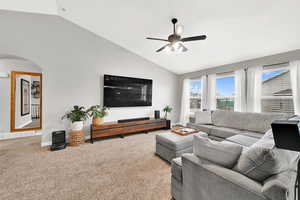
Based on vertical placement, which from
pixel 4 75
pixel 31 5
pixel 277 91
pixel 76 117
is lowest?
pixel 76 117

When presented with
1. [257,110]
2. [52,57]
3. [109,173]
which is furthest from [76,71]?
[257,110]

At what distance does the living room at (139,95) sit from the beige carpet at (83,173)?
2 centimetres

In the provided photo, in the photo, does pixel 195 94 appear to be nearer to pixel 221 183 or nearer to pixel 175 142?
pixel 175 142

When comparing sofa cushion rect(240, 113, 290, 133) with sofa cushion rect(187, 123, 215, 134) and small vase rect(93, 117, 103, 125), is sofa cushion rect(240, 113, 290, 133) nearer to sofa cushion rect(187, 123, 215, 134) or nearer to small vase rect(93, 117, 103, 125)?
sofa cushion rect(187, 123, 215, 134)

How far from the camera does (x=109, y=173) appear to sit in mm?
1870

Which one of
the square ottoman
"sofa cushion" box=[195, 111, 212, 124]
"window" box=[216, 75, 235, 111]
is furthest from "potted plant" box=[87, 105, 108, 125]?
"window" box=[216, 75, 235, 111]

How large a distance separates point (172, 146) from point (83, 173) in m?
1.53

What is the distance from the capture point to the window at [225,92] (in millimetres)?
3845

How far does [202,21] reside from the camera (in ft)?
8.01

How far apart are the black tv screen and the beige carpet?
1.52 m

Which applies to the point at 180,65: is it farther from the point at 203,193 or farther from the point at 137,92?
the point at 203,193

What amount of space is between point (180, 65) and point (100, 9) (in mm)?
3055

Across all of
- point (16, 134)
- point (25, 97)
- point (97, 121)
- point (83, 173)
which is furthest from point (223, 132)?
point (25, 97)

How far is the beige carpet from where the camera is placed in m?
1.48
